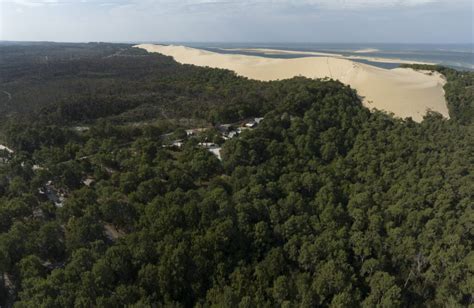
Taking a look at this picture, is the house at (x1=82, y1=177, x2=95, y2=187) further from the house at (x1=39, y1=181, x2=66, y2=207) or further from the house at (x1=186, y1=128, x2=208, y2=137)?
the house at (x1=186, y1=128, x2=208, y2=137)

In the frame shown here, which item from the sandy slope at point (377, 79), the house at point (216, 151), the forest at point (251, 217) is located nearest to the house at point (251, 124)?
the forest at point (251, 217)

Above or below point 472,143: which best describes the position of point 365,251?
below

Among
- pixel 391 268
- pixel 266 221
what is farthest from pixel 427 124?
pixel 266 221

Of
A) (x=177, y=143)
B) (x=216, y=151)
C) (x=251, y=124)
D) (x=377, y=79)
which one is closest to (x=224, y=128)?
(x=251, y=124)

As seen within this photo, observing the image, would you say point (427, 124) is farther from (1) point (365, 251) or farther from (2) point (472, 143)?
(1) point (365, 251)

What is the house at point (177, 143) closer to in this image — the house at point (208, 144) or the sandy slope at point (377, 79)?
the house at point (208, 144)

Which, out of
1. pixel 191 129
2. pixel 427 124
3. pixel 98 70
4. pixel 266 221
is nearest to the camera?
pixel 266 221
